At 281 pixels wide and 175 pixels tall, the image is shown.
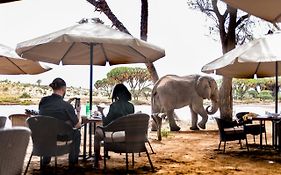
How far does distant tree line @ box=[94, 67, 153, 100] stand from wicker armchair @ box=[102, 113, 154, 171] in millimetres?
12758

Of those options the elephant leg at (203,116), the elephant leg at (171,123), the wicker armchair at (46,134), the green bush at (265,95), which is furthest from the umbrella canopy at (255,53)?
the green bush at (265,95)

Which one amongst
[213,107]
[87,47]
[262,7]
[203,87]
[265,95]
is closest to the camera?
[262,7]

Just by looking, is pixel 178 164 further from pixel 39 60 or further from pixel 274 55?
pixel 39 60

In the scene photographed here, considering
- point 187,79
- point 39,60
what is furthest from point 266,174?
point 187,79

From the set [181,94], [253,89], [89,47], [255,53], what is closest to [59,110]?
[89,47]

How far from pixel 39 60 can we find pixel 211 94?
6086 millimetres

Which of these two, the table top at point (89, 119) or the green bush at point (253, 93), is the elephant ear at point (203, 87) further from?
the green bush at point (253, 93)

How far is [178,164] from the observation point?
558 cm

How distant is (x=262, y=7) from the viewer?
10.6ft

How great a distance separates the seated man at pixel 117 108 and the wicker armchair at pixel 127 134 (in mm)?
187

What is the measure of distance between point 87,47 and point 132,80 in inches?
449

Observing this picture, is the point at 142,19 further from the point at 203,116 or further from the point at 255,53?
the point at 255,53

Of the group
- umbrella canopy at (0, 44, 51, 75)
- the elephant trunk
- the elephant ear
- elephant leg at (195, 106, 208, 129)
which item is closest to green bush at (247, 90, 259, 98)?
the elephant trunk

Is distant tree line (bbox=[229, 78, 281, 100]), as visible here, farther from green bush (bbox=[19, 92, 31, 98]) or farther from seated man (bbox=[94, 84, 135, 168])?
seated man (bbox=[94, 84, 135, 168])
